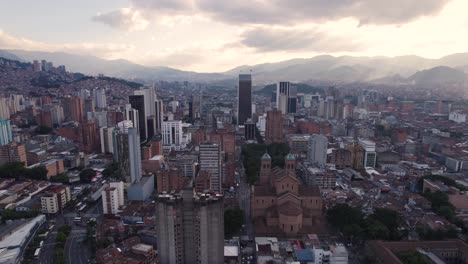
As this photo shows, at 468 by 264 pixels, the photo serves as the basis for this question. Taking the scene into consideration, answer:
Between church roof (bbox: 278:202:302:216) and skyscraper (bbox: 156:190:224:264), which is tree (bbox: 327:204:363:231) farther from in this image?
skyscraper (bbox: 156:190:224:264)

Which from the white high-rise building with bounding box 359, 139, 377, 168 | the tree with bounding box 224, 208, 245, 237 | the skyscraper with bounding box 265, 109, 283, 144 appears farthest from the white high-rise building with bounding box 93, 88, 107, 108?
the tree with bounding box 224, 208, 245, 237

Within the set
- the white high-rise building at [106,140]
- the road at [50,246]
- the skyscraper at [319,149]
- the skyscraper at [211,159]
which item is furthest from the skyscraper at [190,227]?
the white high-rise building at [106,140]

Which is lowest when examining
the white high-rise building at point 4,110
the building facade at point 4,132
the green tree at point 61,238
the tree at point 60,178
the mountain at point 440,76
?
the green tree at point 61,238

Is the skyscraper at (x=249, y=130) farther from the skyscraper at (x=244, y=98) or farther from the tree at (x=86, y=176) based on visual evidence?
the tree at (x=86, y=176)

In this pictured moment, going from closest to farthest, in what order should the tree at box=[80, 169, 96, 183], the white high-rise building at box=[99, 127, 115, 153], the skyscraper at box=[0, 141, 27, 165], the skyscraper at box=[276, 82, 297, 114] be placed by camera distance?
1. the tree at box=[80, 169, 96, 183]
2. the skyscraper at box=[0, 141, 27, 165]
3. the white high-rise building at box=[99, 127, 115, 153]
4. the skyscraper at box=[276, 82, 297, 114]

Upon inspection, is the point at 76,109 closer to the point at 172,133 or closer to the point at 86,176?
the point at 172,133
